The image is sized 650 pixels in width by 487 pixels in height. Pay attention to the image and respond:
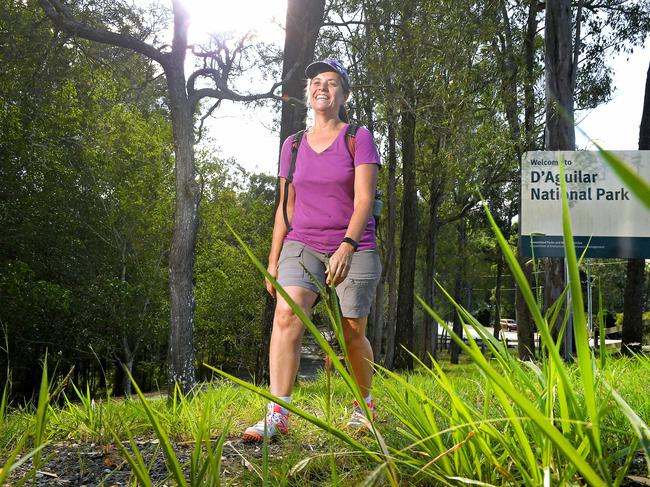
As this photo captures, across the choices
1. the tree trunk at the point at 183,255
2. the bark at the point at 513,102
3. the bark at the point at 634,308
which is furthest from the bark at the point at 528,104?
the tree trunk at the point at 183,255

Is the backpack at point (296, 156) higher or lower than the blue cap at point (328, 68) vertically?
lower

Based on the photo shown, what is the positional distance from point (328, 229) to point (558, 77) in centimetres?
908

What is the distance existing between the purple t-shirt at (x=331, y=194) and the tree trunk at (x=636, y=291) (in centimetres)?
1337

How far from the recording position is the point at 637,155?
10.2 metres

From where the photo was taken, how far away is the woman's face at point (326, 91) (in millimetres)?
3934

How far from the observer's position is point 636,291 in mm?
15797

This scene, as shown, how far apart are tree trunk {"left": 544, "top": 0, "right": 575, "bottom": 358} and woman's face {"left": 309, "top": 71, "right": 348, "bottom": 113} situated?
8.36 meters

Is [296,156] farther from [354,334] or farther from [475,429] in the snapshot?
[475,429]

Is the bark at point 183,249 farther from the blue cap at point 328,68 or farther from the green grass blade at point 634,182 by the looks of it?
the green grass blade at point 634,182

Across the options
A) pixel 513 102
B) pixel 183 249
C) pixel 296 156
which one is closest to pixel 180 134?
pixel 183 249

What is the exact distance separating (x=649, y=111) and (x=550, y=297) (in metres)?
6.70

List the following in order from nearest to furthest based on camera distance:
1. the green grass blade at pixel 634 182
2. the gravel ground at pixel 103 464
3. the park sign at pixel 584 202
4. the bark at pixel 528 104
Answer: the green grass blade at pixel 634 182, the gravel ground at pixel 103 464, the park sign at pixel 584 202, the bark at pixel 528 104

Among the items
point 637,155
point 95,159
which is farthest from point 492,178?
point 95,159

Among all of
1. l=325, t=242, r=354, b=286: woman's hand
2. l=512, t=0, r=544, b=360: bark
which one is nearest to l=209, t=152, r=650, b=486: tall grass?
l=325, t=242, r=354, b=286: woman's hand
